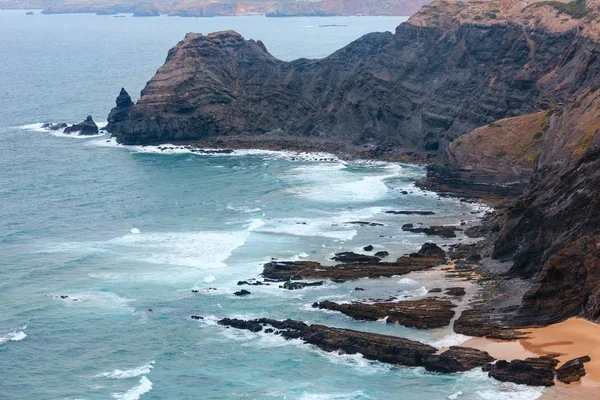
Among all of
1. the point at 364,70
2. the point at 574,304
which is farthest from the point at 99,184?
the point at 574,304

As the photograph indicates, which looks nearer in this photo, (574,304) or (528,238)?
(574,304)

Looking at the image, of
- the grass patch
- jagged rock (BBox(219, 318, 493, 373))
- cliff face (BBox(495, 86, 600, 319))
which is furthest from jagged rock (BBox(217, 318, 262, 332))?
the grass patch

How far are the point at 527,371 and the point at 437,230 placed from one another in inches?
1420

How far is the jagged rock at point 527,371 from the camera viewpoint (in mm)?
58094

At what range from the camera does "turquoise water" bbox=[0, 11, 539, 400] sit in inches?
2496

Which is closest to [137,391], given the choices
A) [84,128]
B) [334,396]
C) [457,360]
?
[334,396]

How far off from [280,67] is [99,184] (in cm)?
4409

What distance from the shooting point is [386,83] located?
466ft

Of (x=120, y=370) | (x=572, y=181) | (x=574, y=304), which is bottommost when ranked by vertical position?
(x=120, y=370)

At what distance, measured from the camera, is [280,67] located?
154875mm

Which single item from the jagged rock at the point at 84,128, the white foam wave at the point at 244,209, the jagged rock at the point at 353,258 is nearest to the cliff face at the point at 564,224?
the jagged rock at the point at 353,258

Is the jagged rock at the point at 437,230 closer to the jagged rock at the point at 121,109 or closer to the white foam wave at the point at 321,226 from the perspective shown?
the white foam wave at the point at 321,226

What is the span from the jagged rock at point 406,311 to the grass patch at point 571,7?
66.6m

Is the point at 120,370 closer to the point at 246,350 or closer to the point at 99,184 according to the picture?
the point at 246,350
